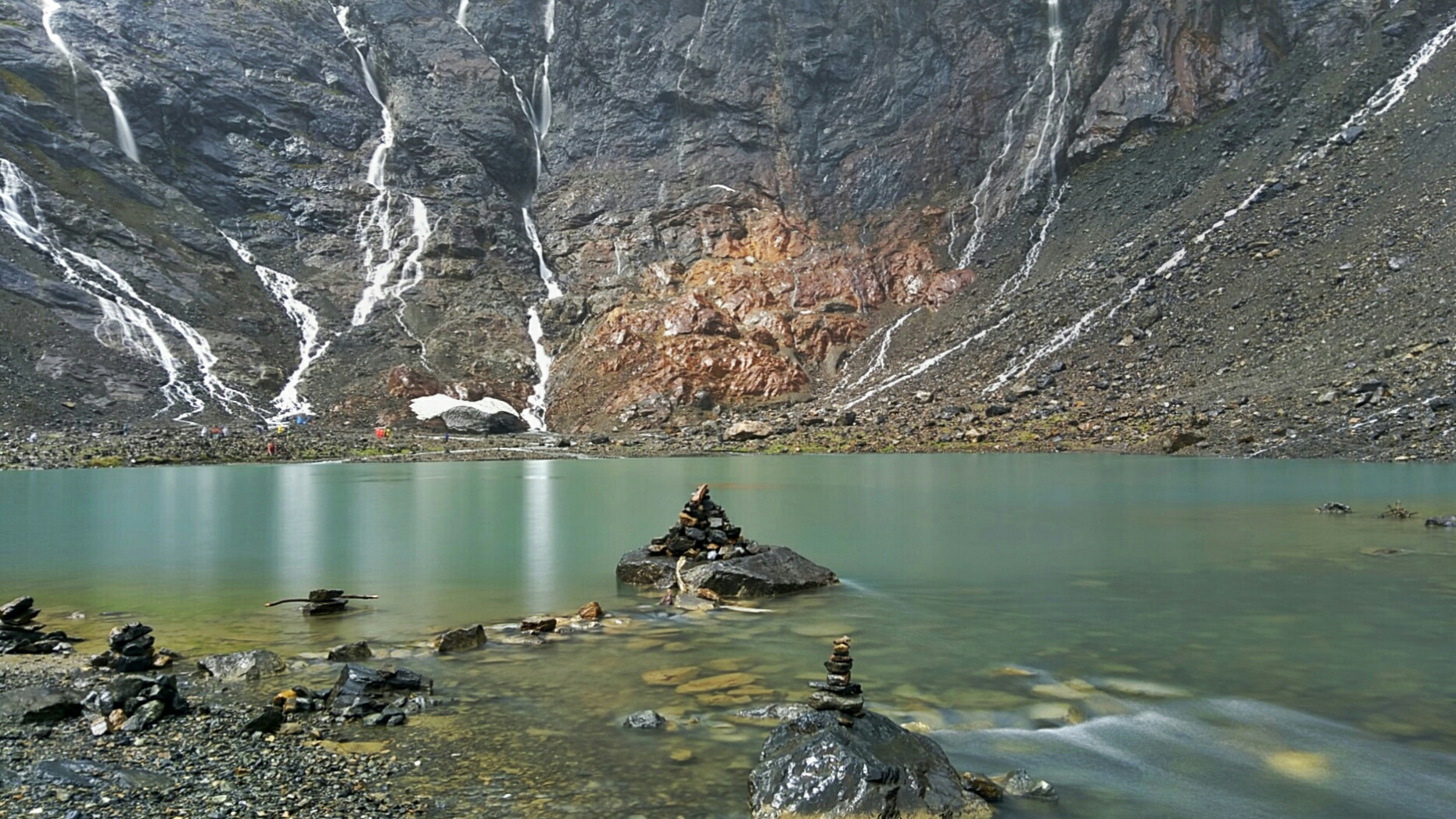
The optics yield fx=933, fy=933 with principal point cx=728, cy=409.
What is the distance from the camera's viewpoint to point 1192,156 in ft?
274

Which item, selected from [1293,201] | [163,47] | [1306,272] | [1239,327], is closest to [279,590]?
[1239,327]

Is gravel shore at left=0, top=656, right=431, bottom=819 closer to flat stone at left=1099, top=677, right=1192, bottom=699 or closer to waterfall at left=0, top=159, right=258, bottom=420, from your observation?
flat stone at left=1099, top=677, right=1192, bottom=699

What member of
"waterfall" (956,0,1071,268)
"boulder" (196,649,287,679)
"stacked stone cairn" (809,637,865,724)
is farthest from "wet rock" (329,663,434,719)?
"waterfall" (956,0,1071,268)

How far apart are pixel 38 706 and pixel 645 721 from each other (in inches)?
241

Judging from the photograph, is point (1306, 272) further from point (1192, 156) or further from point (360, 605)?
point (360, 605)

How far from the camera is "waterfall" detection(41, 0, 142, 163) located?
90.1 metres

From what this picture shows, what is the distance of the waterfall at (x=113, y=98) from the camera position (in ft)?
296

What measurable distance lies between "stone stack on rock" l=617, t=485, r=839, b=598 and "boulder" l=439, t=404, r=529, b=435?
2363 inches

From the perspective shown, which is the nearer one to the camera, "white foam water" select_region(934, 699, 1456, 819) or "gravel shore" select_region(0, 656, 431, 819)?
"gravel shore" select_region(0, 656, 431, 819)

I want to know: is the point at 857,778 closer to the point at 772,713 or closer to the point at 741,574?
the point at 772,713

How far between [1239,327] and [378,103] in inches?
3559

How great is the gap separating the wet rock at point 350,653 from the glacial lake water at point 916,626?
58 cm

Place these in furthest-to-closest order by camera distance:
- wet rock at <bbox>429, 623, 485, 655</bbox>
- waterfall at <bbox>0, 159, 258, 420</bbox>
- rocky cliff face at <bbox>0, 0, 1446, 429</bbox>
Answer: rocky cliff face at <bbox>0, 0, 1446, 429</bbox> < waterfall at <bbox>0, 159, 258, 420</bbox> < wet rock at <bbox>429, 623, 485, 655</bbox>

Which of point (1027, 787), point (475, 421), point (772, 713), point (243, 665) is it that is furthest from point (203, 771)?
point (475, 421)
